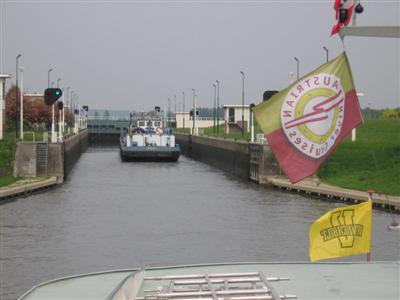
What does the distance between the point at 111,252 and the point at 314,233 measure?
13.1 metres

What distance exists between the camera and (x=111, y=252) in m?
19.8

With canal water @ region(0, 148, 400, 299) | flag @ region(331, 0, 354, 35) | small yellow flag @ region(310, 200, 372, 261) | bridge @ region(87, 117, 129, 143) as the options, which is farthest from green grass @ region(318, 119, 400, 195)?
bridge @ region(87, 117, 129, 143)

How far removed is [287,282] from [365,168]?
112ft

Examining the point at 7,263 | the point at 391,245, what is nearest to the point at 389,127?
the point at 391,245

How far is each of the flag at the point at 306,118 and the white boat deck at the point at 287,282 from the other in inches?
37.4

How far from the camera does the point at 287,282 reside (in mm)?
6730

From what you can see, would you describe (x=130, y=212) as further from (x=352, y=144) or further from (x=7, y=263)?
(x=352, y=144)

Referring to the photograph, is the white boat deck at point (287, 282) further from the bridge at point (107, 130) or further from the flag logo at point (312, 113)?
the bridge at point (107, 130)

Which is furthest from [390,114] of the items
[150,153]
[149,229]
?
[149,229]

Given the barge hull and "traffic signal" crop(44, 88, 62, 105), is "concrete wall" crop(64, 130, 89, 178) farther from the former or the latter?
"traffic signal" crop(44, 88, 62, 105)

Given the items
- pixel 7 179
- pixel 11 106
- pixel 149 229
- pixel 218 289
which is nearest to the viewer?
pixel 218 289

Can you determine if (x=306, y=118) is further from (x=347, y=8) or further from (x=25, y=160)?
(x=25, y=160)

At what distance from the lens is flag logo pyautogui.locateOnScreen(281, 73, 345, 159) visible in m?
7.14

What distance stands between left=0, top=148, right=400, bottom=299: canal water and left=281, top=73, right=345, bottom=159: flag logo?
952 centimetres
